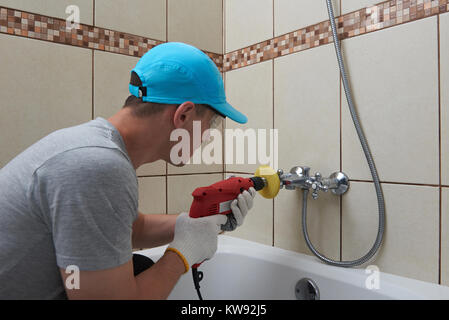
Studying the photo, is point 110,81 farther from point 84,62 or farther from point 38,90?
point 38,90

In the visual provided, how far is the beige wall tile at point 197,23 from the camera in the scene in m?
1.33

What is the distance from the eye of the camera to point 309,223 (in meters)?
1.16

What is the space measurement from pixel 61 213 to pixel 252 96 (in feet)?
3.04

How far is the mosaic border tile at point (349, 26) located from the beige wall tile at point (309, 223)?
503mm

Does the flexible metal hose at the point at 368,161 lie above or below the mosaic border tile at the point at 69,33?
below

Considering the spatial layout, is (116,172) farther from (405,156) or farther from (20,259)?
(405,156)

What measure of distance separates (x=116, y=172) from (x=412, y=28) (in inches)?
33.3

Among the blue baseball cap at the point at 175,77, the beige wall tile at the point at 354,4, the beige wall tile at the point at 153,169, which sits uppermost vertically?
the beige wall tile at the point at 354,4

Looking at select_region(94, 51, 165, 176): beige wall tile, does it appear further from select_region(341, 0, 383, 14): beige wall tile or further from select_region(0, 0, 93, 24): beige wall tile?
select_region(341, 0, 383, 14): beige wall tile

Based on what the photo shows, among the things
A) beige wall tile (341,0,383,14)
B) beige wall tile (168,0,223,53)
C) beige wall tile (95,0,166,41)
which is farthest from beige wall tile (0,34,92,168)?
beige wall tile (341,0,383,14)

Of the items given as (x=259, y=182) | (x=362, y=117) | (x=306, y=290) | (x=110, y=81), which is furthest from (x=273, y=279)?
(x=110, y=81)

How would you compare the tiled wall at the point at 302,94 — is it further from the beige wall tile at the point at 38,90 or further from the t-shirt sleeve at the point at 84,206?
the t-shirt sleeve at the point at 84,206

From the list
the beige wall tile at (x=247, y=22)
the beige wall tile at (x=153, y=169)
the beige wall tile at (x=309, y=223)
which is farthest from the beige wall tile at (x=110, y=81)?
the beige wall tile at (x=309, y=223)

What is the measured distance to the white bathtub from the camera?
90 centimetres
